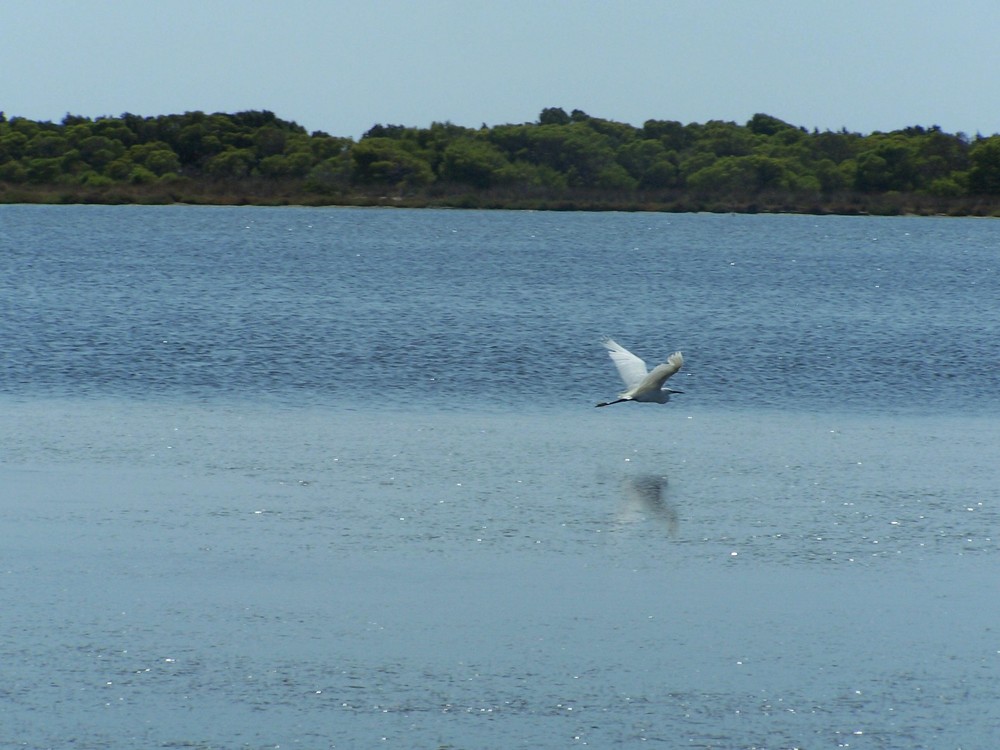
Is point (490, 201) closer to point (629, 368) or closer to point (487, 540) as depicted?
point (629, 368)

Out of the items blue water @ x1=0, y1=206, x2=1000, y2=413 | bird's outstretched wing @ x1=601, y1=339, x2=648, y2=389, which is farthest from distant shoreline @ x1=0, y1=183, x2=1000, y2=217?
bird's outstretched wing @ x1=601, y1=339, x2=648, y2=389

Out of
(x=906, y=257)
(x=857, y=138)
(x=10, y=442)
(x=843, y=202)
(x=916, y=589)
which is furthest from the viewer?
(x=857, y=138)

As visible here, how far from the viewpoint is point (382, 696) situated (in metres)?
9.23

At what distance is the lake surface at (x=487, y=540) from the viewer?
913cm

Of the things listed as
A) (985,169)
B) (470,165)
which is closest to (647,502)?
(985,169)

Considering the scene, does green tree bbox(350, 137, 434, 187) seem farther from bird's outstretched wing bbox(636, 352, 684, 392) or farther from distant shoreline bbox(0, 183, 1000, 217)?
bird's outstretched wing bbox(636, 352, 684, 392)

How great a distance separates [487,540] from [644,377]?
257 inches

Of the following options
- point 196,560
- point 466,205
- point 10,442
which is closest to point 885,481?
point 196,560

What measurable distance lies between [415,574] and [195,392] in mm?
10754

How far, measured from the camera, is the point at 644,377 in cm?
1903

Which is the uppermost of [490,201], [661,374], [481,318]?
[490,201]

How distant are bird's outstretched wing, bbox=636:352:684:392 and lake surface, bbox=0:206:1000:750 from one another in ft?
2.15

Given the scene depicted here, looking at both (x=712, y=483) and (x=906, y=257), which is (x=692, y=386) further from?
(x=906, y=257)

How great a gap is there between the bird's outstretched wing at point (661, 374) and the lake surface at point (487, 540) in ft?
2.15
